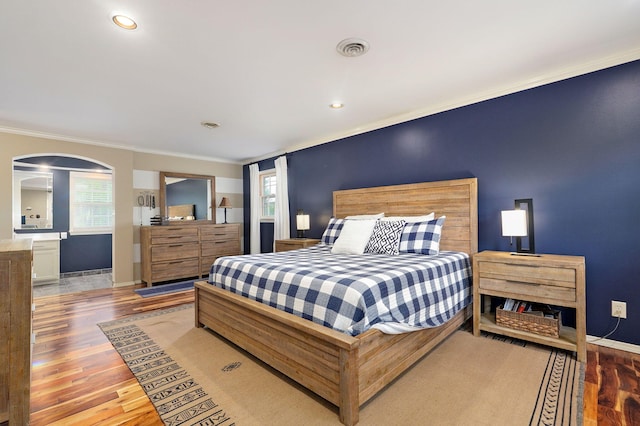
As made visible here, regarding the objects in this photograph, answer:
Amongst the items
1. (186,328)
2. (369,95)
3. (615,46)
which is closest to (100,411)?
(186,328)

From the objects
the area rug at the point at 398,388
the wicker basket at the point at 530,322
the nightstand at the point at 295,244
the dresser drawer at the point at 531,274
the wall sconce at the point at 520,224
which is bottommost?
the area rug at the point at 398,388

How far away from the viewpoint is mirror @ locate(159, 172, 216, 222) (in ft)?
18.0

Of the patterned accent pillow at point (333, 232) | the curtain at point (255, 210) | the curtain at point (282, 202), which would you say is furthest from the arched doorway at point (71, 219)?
the patterned accent pillow at point (333, 232)

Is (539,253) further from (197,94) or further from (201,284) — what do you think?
(197,94)

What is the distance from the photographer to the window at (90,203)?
5945 mm

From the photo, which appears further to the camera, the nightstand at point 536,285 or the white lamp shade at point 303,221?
the white lamp shade at point 303,221

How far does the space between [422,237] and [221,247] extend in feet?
13.2

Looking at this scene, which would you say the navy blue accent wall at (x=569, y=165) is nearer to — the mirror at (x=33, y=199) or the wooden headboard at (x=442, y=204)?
the wooden headboard at (x=442, y=204)

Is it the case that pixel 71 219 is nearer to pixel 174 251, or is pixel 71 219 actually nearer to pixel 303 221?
pixel 174 251

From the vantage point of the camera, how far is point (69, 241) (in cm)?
586

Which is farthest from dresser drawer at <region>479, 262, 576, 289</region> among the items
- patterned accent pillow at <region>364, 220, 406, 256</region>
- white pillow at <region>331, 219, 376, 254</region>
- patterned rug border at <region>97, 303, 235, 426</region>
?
patterned rug border at <region>97, 303, 235, 426</region>

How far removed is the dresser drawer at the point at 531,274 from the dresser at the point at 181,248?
4560mm

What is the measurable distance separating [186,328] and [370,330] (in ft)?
6.92

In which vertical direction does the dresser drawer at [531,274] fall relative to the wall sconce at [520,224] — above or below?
below
